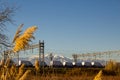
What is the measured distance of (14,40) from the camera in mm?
5027

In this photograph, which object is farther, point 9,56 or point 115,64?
point 115,64

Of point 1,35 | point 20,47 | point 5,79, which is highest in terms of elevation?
point 1,35

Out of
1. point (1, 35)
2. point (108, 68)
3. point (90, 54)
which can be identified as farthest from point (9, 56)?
point (90, 54)

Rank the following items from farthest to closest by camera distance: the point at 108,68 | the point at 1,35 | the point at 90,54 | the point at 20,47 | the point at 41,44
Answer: the point at 90,54, the point at 41,44, the point at 108,68, the point at 1,35, the point at 20,47

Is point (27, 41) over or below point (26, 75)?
over

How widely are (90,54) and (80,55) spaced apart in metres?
4.15

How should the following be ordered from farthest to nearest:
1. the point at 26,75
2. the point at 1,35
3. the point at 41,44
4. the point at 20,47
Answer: the point at 41,44 → the point at 1,35 → the point at 20,47 → the point at 26,75

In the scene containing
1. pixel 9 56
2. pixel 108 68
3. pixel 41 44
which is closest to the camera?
pixel 9 56

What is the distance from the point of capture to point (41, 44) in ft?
136

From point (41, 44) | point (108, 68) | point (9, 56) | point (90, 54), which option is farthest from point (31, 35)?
point (90, 54)

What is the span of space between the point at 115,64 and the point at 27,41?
1393 inches

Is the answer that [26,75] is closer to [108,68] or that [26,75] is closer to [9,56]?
[9,56]

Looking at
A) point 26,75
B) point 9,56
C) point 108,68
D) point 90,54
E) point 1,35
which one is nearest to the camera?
point 26,75

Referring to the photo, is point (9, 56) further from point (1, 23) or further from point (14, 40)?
point (1, 23)
